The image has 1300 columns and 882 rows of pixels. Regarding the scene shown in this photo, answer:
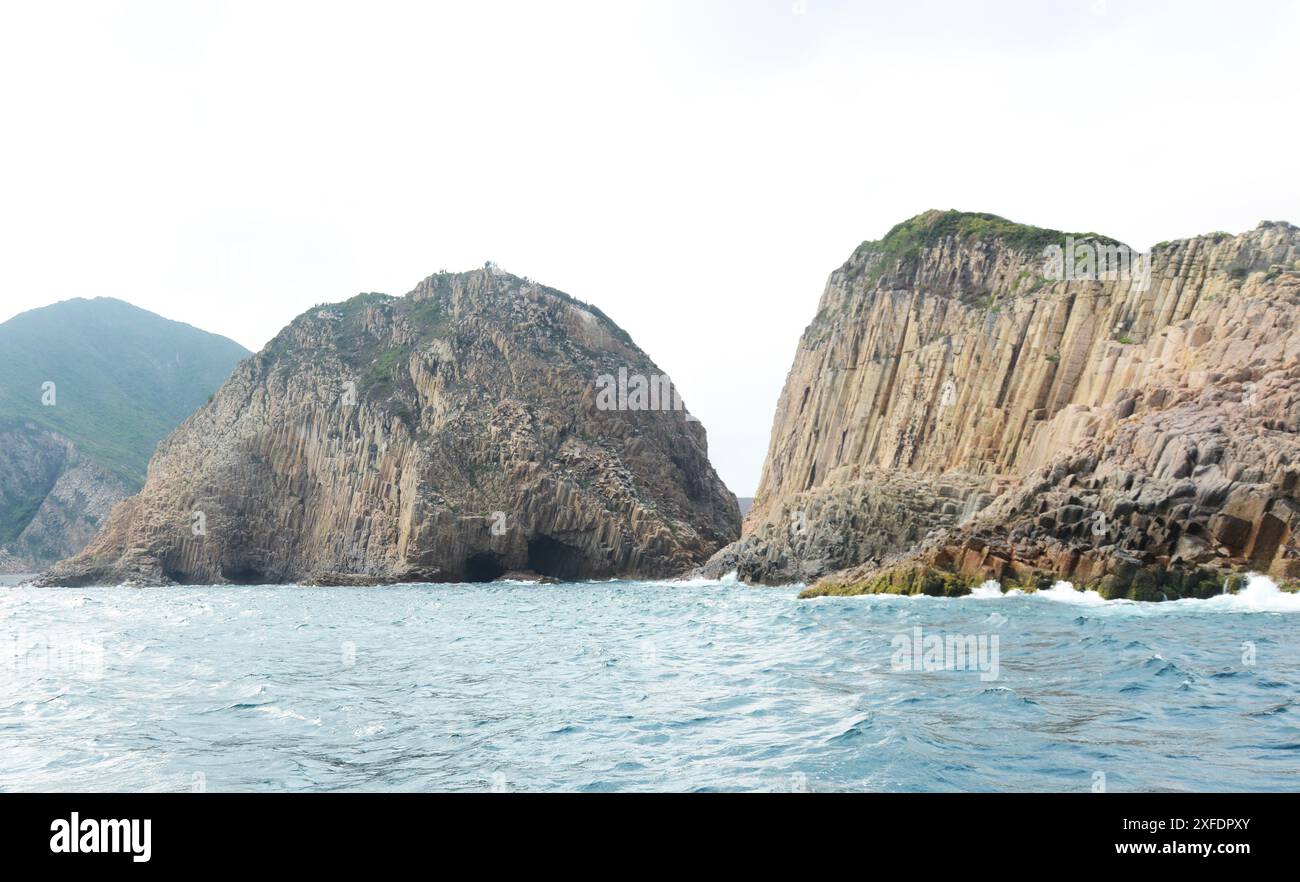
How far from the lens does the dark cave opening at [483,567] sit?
98438 millimetres

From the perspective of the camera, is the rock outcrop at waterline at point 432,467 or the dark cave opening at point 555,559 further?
the dark cave opening at point 555,559

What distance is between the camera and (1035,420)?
63.8 meters

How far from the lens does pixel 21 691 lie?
80.2 feet

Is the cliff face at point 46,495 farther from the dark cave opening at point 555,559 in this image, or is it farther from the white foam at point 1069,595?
the white foam at point 1069,595

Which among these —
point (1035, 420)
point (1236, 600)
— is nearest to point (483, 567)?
point (1035, 420)

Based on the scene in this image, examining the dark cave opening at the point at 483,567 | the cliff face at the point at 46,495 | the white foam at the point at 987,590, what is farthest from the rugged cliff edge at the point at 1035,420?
the cliff face at the point at 46,495

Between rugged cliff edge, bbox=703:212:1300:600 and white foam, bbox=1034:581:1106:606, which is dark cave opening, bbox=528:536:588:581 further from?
white foam, bbox=1034:581:1106:606

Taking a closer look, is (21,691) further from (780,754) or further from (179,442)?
(179,442)

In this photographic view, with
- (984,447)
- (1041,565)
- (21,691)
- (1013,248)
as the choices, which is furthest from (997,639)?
(1013,248)

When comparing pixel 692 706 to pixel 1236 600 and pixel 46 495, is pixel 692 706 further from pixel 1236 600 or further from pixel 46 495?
pixel 46 495

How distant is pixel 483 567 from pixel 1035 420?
57.3 m

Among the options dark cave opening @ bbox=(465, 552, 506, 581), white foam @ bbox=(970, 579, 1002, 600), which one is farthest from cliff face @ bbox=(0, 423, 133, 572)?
white foam @ bbox=(970, 579, 1002, 600)

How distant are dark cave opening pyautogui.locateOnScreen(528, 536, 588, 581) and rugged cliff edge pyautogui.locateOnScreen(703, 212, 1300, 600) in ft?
59.7

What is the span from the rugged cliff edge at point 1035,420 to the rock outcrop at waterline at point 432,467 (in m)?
19.5
